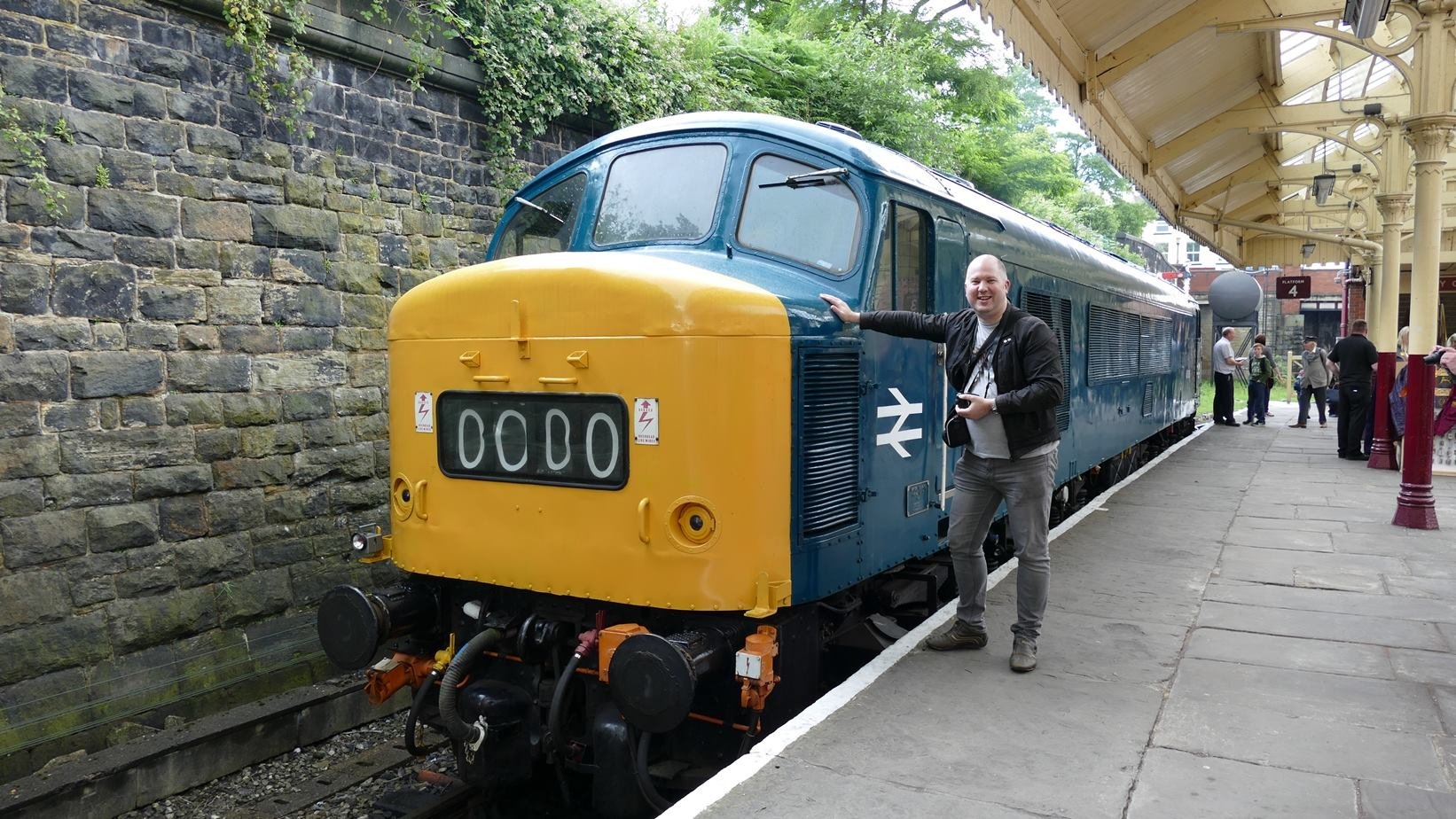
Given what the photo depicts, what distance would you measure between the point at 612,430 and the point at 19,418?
344cm

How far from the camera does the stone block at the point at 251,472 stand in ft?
20.7

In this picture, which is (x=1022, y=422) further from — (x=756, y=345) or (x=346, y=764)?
(x=346, y=764)

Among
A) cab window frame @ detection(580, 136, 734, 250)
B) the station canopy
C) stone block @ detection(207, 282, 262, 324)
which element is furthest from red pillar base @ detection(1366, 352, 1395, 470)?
stone block @ detection(207, 282, 262, 324)

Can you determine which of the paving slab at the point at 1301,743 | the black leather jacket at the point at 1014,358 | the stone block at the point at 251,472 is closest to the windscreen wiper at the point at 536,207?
the black leather jacket at the point at 1014,358

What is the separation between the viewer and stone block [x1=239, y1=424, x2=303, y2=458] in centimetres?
648

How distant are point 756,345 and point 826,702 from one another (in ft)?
5.09

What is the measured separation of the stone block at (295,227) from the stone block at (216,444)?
1.24 metres

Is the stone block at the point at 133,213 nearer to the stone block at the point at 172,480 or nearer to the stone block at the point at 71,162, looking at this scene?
the stone block at the point at 71,162

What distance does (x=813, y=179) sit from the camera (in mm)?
4547

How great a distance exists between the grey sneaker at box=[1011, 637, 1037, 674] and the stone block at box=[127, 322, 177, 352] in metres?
4.99

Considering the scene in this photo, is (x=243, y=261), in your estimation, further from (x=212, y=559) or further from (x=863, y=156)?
(x=863, y=156)

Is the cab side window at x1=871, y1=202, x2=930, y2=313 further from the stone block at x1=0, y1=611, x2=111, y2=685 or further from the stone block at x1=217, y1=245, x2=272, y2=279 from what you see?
the stone block at x1=0, y1=611, x2=111, y2=685

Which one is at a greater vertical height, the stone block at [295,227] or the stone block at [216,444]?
the stone block at [295,227]

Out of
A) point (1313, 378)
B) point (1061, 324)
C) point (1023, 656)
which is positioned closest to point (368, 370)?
point (1023, 656)
